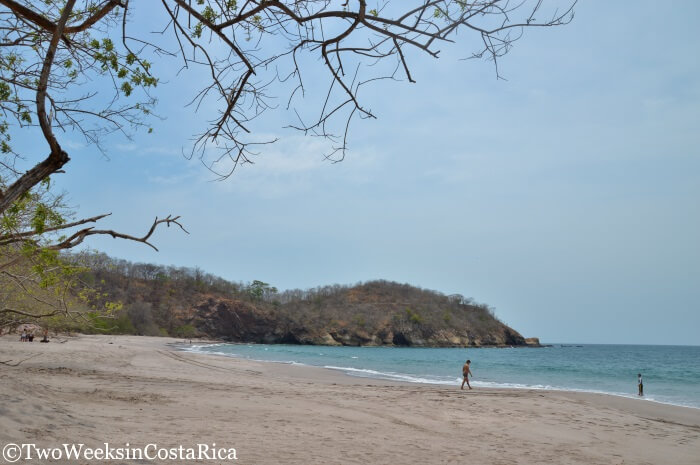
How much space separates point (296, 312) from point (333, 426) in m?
105

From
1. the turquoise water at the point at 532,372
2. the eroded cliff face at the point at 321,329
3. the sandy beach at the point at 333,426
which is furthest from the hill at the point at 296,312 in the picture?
the sandy beach at the point at 333,426

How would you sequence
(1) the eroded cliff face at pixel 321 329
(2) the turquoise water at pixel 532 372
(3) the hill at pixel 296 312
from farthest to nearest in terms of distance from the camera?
(1) the eroded cliff face at pixel 321 329
(3) the hill at pixel 296 312
(2) the turquoise water at pixel 532 372

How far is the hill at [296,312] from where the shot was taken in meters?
92.0

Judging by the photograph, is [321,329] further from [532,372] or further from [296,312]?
[532,372]

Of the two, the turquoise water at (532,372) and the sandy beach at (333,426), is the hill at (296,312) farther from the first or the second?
the sandy beach at (333,426)

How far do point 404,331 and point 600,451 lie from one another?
10042 cm

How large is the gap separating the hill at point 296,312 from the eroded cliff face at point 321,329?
199mm

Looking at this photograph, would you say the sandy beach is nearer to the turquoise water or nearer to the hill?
the turquoise water

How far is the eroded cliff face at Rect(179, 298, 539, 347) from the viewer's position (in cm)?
10000

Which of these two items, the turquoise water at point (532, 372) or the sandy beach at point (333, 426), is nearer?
the sandy beach at point (333, 426)

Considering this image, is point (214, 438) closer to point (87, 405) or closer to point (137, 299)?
point (87, 405)

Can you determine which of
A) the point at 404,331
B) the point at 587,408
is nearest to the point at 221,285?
the point at 404,331

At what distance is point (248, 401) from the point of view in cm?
1027

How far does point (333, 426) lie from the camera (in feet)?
27.0
